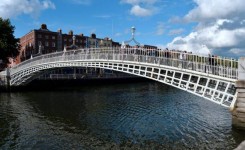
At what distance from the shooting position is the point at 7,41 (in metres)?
47.8

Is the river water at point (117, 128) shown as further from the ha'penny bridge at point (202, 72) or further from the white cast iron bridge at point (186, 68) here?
the white cast iron bridge at point (186, 68)

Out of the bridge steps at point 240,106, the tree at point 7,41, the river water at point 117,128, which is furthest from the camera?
the tree at point 7,41

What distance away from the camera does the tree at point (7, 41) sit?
4606 cm

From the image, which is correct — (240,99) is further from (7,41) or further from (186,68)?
(7,41)

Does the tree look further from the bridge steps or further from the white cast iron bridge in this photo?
the bridge steps

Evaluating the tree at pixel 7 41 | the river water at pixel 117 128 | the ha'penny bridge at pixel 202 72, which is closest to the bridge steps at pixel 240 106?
the ha'penny bridge at pixel 202 72

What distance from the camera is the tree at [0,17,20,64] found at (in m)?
46.1

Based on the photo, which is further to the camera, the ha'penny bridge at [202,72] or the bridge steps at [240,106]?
the ha'penny bridge at [202,72]

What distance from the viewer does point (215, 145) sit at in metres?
12.5

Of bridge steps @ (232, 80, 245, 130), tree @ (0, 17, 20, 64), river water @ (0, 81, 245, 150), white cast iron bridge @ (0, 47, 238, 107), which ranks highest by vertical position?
tree @ (0, 17, 20, 64)

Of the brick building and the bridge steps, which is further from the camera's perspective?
the brick building

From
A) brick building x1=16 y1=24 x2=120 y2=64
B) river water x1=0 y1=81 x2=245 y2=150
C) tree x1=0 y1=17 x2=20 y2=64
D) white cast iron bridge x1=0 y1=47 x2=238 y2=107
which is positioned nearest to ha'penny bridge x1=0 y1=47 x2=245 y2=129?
white cast iron bridge x1=0 y1=47 x2=238 y2=107

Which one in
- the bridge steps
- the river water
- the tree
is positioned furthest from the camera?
the tree

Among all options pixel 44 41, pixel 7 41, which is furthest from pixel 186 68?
pixel 44 41
